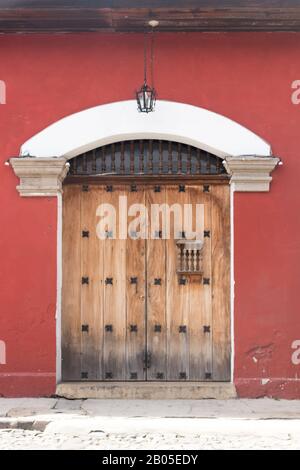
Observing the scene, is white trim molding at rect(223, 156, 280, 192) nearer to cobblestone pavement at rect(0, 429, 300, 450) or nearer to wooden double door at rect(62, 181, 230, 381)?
wooden double door at rect(62, 181, 230, 381)

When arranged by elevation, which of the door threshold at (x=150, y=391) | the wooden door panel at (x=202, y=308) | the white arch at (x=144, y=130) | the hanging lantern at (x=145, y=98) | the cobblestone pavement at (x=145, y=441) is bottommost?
the cobblestone pavement at (x=145, y=441)

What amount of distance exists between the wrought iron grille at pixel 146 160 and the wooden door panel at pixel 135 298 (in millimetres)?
253

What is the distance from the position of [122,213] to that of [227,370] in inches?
78.4

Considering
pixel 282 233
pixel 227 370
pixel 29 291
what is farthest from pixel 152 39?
pixel 227 370

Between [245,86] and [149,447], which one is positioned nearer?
[149,447]

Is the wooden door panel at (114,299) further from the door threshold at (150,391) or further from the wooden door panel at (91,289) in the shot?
the door threshold at (150,391)

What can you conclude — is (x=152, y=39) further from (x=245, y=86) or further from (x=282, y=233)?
(x=282, y=233)

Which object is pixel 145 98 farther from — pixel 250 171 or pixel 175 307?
pixel 175 307

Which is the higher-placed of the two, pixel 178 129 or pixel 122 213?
pixel 178 129

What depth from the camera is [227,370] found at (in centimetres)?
730

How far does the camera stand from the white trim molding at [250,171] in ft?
23.3

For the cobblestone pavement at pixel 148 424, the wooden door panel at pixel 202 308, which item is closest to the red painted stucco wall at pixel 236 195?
the wooden door panel at pixel 202 308

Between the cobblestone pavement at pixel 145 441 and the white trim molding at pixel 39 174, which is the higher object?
the white trim molding at pixel 39 174

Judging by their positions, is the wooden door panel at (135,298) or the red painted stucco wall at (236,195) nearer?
the red painted stucco wall at (236,195)
